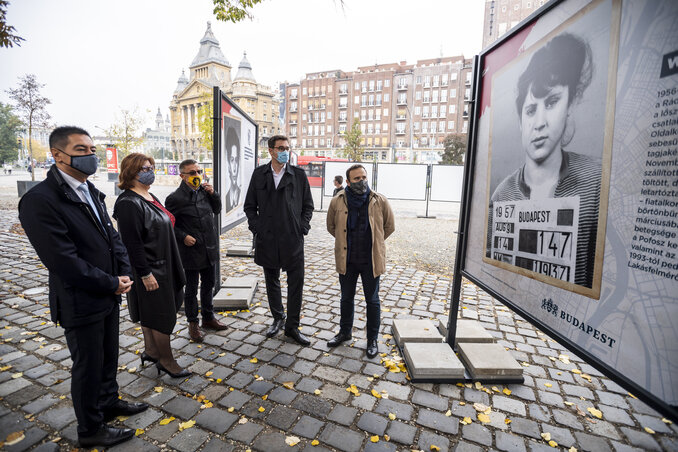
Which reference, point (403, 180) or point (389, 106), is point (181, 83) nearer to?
point (389, 106)

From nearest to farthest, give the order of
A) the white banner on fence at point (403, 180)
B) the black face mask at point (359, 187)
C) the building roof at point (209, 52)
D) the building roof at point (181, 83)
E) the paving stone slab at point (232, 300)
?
the black face mask at point (359, 187)
the paving stone slab at point (232, 300)
the white banner on fence at point (403, 180)
the building roof at point (209, 52)
the building roof at point (181, 83)

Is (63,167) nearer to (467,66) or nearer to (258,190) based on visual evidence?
(258,190)

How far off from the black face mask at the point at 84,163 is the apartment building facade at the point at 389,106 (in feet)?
251

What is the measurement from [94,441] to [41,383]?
135 centimetres

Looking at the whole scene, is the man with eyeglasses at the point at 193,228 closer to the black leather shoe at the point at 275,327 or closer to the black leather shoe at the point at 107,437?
the black leather shoe at the point at 275,327

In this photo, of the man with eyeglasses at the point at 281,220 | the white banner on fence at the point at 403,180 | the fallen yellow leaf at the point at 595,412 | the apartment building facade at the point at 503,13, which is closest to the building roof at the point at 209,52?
the apartment building facade at the point at 503,13

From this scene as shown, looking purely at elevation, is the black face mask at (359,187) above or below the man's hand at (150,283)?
above

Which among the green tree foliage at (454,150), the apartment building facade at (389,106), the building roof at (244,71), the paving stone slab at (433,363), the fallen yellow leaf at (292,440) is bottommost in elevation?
the fallen yellow leaf at (292,440)

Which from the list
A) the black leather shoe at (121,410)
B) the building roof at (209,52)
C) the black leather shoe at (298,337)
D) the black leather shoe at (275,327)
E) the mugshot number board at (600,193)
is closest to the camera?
the mugshot number board at (600,193)

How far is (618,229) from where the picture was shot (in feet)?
6.52

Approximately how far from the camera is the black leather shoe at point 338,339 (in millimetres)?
4170

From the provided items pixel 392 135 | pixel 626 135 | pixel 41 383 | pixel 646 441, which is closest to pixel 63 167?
pixel 41 383

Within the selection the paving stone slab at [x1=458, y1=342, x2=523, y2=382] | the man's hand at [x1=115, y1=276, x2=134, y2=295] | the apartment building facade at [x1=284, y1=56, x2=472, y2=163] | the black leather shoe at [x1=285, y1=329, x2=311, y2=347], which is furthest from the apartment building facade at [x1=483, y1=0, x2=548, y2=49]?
the man's hand at [x1=115, y1=276, x2=134, y2=295]

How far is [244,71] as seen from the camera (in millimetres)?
99000
